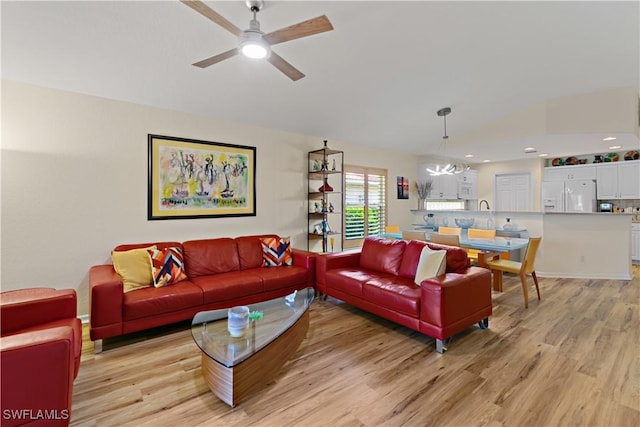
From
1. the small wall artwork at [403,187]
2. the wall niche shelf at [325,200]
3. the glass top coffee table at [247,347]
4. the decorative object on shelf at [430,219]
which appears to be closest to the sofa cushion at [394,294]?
the glass top coffee table at [247,347]

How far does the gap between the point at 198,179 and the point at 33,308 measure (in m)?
2.23

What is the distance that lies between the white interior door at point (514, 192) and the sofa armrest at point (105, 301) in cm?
831

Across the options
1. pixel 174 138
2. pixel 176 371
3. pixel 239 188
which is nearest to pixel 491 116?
pixel 239 188

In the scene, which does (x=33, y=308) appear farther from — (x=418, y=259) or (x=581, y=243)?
(x=581, y=243)

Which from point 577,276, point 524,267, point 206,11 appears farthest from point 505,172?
point 206,11

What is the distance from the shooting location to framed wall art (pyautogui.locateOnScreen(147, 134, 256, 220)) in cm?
370

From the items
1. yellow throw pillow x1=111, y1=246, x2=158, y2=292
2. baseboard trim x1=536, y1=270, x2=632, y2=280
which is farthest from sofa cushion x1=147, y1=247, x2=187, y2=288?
baseboard trim x1=536, y1=270, x2=632, y2=280

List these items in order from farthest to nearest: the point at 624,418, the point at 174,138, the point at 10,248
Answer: the point at 174,138
the point at 10,248
the point at 624,418

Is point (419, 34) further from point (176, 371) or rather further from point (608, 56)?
point (176, 371)

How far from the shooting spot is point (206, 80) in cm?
333

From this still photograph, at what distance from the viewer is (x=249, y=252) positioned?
4.05 metres

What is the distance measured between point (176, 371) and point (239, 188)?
2.58 metres

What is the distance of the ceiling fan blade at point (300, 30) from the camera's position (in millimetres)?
1883

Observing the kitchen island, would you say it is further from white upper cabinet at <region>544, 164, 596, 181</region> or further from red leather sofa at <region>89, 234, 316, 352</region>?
red leather sofa at <region>89, 234, 316, 352</region>
